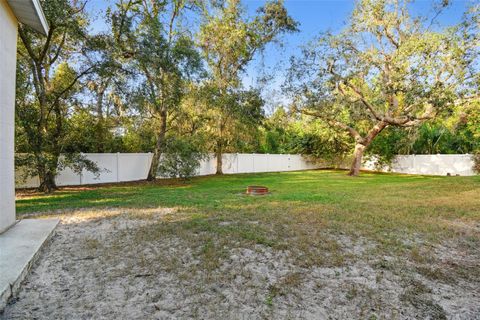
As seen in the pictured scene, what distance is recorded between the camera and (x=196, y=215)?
17.5ft

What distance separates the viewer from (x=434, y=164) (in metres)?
17.5

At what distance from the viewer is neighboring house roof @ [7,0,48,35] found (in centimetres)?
414

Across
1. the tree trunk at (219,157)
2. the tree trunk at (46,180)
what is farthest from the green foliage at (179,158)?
the tree trunk at (219,157)

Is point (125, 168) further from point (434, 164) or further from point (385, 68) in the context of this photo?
point (434, 164)

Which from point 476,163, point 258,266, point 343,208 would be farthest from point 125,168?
point 476,163

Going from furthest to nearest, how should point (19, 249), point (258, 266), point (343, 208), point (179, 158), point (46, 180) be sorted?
point (179, 158) → point (46, 180) → point (343, 208) → point (19, 249) → point (258, 266)

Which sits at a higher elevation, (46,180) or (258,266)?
(46,180)

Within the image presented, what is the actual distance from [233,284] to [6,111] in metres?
4.06

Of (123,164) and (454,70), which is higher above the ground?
(454,70)

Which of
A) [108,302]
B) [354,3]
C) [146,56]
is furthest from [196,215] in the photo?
[354,3]

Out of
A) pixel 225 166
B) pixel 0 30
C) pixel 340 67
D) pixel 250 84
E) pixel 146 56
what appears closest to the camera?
pixel 0 30

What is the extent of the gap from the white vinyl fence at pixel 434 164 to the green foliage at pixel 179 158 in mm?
14673

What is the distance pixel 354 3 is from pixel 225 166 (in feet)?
37.0

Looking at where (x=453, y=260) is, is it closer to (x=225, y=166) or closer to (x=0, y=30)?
(x=0, y=30)
